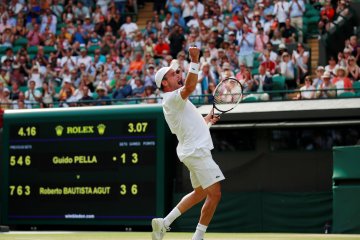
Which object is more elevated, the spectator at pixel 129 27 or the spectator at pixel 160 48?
the spectator at pixel 129 27

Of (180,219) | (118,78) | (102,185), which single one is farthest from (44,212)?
(118,78)

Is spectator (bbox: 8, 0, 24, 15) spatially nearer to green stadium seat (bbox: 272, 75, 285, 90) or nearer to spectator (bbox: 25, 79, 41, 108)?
spectator (bbox: 25, 79, 41, 108)

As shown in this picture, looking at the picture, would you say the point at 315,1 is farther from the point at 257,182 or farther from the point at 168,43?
the point at 257,182

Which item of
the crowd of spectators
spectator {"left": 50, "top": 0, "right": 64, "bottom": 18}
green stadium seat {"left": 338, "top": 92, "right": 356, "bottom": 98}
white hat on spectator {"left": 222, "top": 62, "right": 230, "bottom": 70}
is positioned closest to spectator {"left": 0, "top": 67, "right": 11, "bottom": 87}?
the crowd of spectators

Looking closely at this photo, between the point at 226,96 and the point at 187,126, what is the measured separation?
1.57 meters

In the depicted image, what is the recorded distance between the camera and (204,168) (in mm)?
11195

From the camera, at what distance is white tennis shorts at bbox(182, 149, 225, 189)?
11164 millimetres

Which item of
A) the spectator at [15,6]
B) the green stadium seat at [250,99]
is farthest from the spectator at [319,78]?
the spectator at [15,6]

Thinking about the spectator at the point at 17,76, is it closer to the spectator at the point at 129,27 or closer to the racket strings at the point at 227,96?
the spectator at the point at 129,27

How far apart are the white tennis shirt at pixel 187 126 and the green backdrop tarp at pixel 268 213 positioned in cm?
768

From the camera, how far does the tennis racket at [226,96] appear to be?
41.1 ft

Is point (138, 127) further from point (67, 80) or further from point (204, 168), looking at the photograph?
point (204, 168)

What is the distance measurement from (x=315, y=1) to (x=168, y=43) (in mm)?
3977

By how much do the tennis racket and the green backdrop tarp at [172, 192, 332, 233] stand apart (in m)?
6.30
